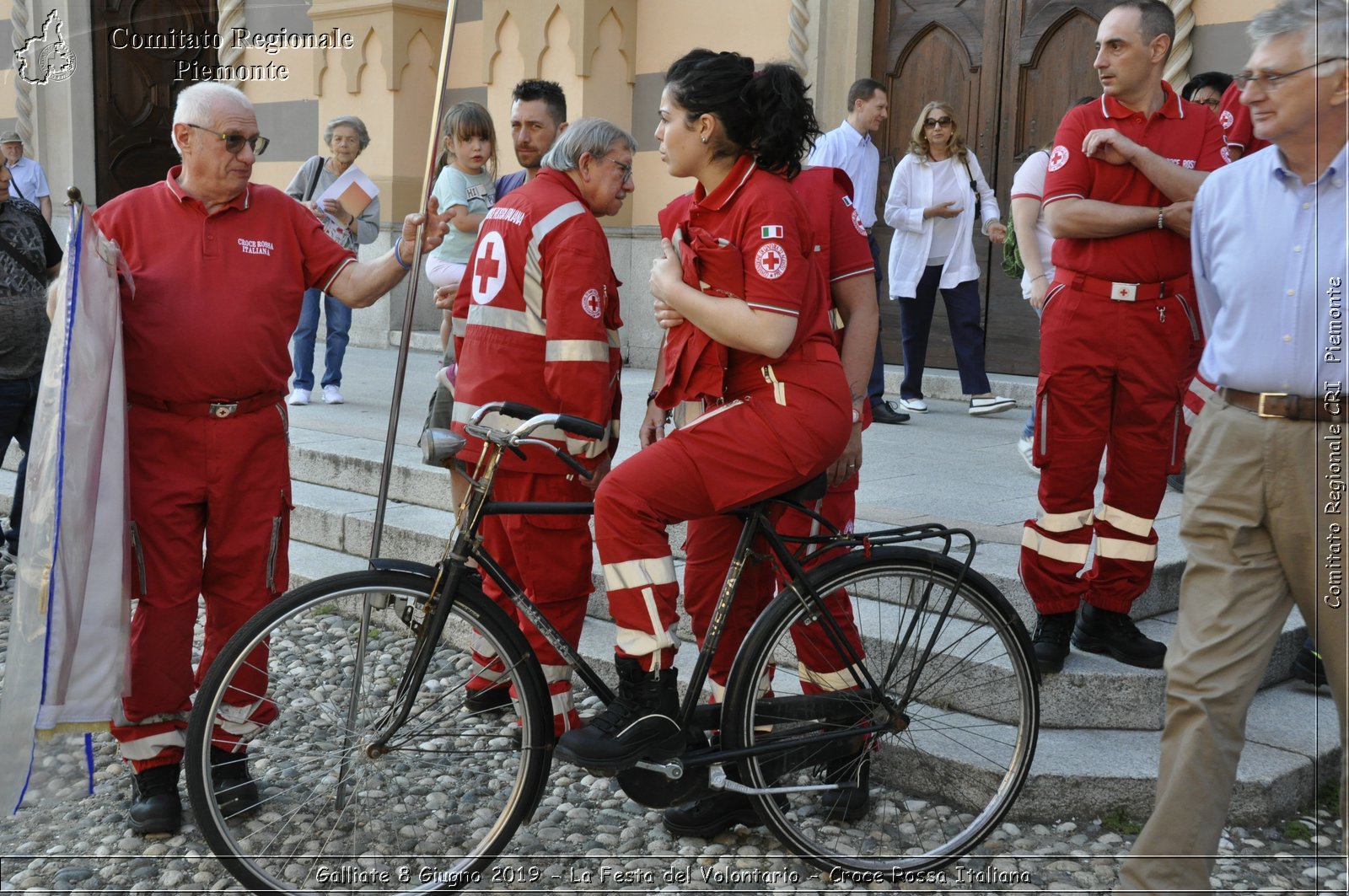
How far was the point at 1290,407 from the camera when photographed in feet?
9.20

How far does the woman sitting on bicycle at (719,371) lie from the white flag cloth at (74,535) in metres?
1.30

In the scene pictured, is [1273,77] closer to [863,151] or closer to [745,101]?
[745,101]

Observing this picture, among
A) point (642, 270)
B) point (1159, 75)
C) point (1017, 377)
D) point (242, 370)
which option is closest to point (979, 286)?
point (1017, 377)

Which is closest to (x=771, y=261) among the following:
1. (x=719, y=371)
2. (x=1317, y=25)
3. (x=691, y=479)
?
(x=719, y=371)

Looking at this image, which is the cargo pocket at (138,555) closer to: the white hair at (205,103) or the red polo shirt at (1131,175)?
the white hair at (205,103)

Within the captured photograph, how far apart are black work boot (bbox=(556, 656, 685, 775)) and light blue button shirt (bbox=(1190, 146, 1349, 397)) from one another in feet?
4.92

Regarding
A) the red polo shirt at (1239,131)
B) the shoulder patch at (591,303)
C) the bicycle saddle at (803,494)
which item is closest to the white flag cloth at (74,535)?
the shoulder patch at (591,303)

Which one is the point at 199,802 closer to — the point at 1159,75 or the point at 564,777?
the point at 564,777

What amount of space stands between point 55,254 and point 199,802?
3152 mm

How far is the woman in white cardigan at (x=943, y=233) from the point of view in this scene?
8.16 m

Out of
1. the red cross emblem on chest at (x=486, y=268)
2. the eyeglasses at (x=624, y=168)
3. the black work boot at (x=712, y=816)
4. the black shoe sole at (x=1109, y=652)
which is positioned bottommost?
the black work boot at (x=712, y=816)

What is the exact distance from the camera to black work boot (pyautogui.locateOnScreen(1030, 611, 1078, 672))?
4.18m

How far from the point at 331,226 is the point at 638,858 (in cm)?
535

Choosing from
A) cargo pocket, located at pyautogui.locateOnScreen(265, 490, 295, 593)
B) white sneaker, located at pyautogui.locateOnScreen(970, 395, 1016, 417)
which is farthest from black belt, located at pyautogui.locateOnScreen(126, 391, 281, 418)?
white sneaker, located at pyautogui.locateOnScreen(970, 395, 1016, 417)
